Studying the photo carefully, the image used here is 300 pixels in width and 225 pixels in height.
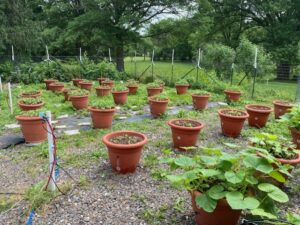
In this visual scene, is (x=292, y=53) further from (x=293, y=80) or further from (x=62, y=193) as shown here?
(x=62, y=193)

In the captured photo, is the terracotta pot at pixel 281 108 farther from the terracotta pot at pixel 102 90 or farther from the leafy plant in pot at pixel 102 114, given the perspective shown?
the terracotta pot at pixel 102 90

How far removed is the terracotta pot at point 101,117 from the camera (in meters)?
4.77

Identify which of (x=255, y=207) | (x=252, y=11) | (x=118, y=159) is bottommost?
(x=118, y=159)

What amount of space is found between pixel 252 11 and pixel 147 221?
20247 mm

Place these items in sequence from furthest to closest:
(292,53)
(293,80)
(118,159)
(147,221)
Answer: (292,53)
(293,80)
(118,159)
(147,221)

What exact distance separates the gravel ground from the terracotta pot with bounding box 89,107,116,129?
1.03 m

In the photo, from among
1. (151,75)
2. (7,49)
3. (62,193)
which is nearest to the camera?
(62,193)

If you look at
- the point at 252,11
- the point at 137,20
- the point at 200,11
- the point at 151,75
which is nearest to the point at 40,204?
the point at 151,75

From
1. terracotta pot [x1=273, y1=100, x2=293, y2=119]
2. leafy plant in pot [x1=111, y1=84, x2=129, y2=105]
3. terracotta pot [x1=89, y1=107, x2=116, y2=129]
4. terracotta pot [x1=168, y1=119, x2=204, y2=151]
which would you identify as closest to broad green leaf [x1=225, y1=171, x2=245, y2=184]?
terracotta pot [x1=168, y1=119, x2=204, y2=151]

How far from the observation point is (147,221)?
2289 mm

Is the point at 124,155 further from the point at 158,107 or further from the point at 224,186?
the point at 158,107

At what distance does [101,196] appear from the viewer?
8.72 feet

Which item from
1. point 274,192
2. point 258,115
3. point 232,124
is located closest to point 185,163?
point 274,192

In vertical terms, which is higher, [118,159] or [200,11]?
[200,11]
